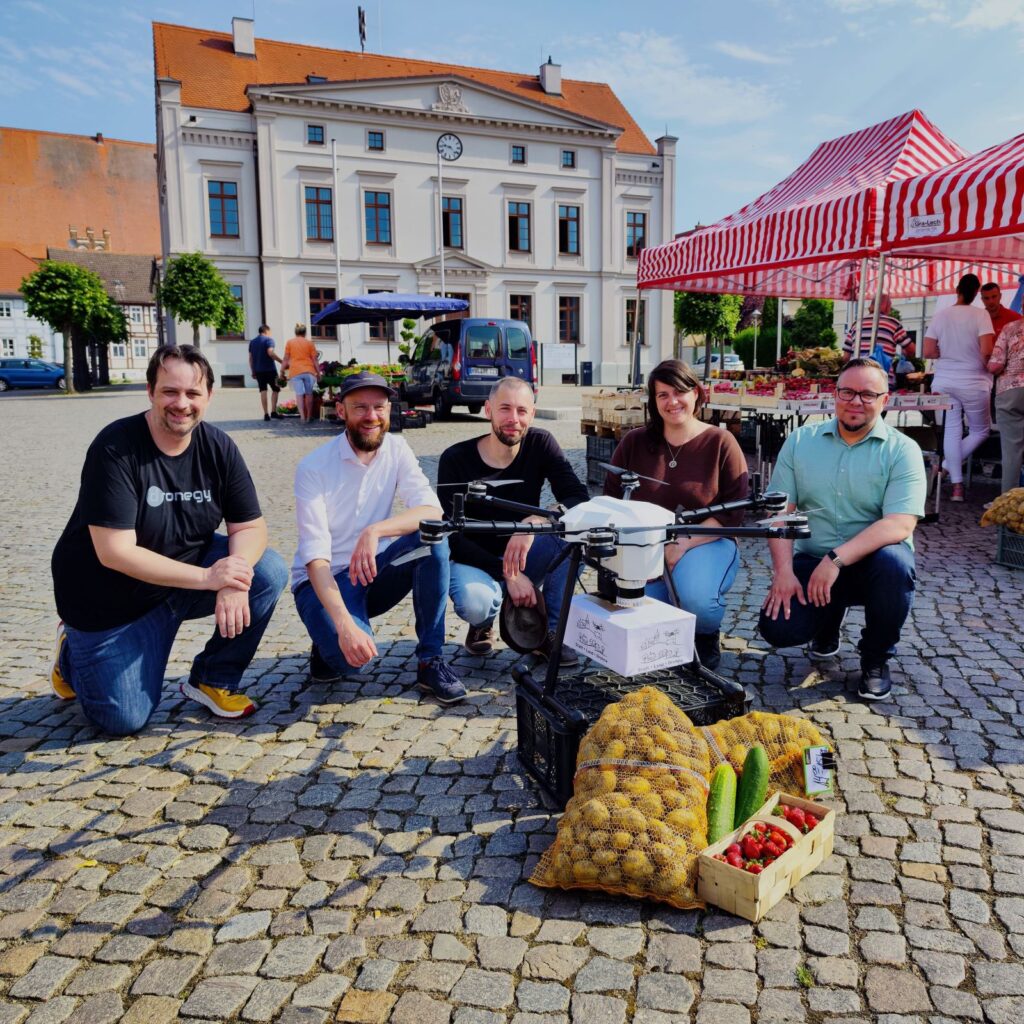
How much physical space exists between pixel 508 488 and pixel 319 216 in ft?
114

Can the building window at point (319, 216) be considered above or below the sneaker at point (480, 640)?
above

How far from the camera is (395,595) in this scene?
4.26 metres

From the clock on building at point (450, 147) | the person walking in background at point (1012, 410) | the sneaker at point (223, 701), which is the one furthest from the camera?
the clock on building at point (450, 147)

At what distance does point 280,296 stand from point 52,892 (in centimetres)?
3522

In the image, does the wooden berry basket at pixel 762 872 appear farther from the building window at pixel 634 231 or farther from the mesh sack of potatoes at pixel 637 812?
the building window at pixel 634 231

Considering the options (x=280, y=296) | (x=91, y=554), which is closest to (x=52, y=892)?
(x=91, y=554)

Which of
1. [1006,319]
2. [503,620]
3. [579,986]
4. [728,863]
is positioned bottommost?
[579,986]

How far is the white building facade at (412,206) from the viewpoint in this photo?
113ft

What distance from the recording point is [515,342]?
18.5 m

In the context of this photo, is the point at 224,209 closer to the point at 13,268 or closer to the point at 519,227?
the point at 519,227

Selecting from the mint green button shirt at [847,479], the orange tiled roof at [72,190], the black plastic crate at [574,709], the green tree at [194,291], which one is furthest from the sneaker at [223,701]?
the orange tiled roof at [72,190]

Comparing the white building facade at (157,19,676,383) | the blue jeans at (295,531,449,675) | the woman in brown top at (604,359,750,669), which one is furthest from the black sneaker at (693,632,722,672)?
the white building facade at (157,19,676,383)

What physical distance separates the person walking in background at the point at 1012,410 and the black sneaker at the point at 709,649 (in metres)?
4.91

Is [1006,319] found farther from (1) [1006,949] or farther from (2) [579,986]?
(2) [579,986]
